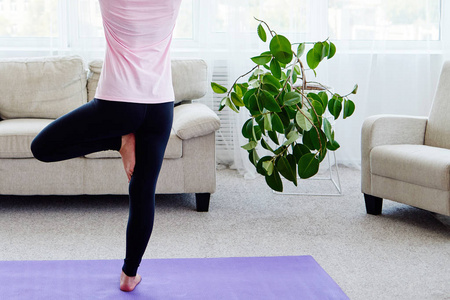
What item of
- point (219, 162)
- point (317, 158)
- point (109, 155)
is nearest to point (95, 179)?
point (109, 155)

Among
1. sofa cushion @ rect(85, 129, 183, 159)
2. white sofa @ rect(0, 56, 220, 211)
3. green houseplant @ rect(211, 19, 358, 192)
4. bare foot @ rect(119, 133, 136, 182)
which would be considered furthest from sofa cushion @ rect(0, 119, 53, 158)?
bare foot @ rect(119, 133, 136, 182)

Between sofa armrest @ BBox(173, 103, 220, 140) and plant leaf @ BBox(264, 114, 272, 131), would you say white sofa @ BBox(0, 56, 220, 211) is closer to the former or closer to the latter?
sofa armrest @ BBox(173, 103, 220, 140)

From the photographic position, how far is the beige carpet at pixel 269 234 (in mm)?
2541

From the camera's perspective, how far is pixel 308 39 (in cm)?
448

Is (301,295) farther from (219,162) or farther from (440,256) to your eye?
(219,162)

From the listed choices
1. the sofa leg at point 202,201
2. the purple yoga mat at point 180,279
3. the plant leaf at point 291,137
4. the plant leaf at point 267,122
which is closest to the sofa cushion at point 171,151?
the sofa leg at point 202,201

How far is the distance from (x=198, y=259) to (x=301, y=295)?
547mm

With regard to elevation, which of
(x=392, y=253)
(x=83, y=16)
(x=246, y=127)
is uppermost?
(x=83, y=16)

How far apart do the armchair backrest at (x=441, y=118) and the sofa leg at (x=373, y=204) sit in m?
0.46

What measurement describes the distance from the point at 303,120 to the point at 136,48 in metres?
1.36

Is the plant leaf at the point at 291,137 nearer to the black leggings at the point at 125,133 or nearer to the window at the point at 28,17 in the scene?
the black leggings at the point at 125,133

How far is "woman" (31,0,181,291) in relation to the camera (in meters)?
1.86

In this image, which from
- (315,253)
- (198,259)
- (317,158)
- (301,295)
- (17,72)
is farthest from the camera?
(17,72)

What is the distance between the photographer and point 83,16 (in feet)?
14.0
